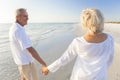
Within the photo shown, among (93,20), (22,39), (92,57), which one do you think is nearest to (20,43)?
(22,39)

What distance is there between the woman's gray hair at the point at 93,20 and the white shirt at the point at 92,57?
15 centimetres

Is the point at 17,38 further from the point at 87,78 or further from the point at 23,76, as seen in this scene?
the point at 87,78

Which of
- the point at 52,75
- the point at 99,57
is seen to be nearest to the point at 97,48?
the point at 99,57

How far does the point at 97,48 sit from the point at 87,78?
32 centimetres

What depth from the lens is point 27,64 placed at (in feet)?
12.3

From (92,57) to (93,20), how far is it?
37 cm

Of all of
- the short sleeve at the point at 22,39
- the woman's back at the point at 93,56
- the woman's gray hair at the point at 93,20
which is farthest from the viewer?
the short sleeve at the point at 22,39

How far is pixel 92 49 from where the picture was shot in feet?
8.59

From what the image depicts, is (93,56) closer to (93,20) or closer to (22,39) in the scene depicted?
(93,20)

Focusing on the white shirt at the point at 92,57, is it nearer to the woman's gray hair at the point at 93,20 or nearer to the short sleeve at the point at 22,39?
the woman's gray hair at the point at 93,20

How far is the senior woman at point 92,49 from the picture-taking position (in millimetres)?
2537

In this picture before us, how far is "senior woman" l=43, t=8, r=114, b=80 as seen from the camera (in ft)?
8.32

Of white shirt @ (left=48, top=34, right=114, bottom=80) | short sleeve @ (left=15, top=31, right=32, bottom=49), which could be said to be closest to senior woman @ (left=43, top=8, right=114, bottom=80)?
white shirt @ (left=48, top=34, right=114, bottom=80)

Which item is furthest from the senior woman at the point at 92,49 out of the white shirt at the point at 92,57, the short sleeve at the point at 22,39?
the short sleeve at the point at 22,39
